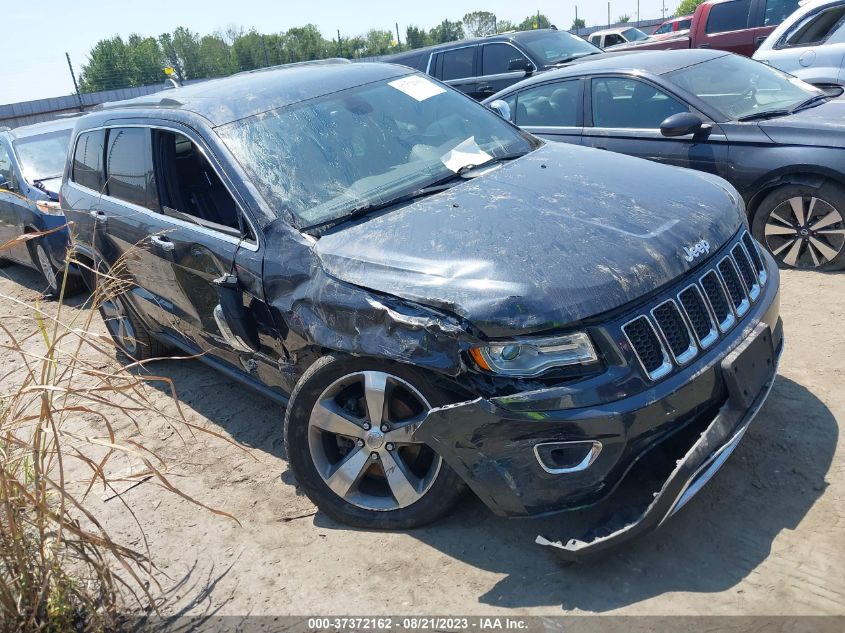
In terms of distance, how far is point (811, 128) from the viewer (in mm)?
5297

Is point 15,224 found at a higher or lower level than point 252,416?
higher

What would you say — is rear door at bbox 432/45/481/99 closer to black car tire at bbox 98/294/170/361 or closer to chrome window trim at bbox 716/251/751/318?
black car tire at bbox 98/294/170/361

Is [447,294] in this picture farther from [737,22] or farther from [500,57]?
[737,22]

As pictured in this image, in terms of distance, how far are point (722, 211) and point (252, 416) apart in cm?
290

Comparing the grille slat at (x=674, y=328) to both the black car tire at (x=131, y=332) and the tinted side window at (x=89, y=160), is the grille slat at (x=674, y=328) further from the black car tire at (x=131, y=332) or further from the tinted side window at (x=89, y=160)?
the tinted side window at (x=89, y=160)

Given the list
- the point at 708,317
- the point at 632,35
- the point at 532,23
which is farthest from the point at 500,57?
the point at 532,23

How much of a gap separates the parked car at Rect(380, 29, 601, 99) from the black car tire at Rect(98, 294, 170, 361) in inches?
292

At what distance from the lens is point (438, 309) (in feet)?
9.12

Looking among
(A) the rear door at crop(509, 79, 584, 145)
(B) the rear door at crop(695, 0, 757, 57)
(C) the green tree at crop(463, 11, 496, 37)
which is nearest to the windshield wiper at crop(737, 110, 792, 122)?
(A) the rear door at crop(509, 79, 584, 145)

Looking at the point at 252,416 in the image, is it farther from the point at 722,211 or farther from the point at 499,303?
the point at 722,211

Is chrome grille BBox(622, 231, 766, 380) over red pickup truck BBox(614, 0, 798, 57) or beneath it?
beneath

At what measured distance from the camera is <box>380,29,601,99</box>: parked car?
36.8 ft

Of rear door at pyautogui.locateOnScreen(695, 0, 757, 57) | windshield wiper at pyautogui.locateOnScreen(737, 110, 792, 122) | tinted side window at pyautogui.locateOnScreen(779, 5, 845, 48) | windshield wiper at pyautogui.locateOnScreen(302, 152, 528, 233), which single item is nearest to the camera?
windshield wiper at pyautogui.locateOnScreen(302, 152, 528, 233)

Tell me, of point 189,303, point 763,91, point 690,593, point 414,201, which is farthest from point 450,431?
point 763,91
